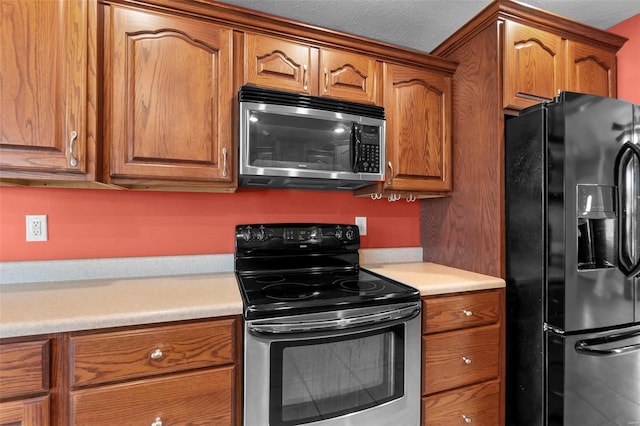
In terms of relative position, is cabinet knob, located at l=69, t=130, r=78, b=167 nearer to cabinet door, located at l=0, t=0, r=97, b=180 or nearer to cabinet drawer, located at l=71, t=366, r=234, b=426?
cabinet door, located at l=0, t=0, r=97, b=180

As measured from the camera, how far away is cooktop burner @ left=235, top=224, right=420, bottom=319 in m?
1.32

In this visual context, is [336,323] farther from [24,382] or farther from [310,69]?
[310,69]

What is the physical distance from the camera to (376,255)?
7.02 feet

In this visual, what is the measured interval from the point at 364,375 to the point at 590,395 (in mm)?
1075

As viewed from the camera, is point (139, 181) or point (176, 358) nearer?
point (176, 358)

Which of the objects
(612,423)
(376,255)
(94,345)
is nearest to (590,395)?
(612,423)

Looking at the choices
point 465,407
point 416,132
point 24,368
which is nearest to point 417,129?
point 416,132

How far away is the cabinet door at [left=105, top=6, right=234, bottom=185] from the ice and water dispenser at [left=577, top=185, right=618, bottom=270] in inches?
65.3

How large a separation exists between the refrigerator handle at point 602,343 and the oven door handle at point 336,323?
772 mm

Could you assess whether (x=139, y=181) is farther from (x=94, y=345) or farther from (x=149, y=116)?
(x=94, y=345)

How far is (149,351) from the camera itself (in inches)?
42.3

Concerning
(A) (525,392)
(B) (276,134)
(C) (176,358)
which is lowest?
(A) (525,392)

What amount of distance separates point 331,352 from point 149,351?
669 mm

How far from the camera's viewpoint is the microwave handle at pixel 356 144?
1619 millimetres
